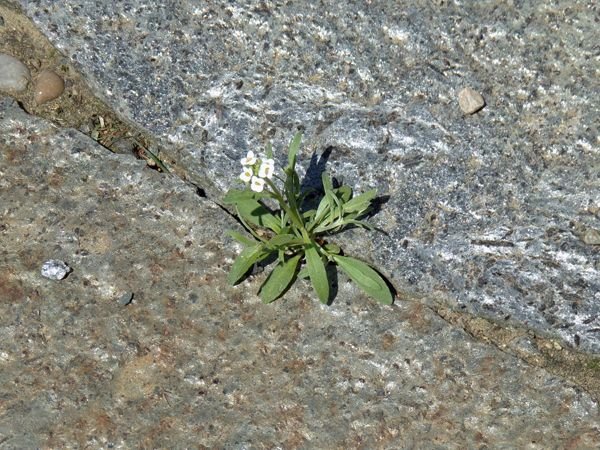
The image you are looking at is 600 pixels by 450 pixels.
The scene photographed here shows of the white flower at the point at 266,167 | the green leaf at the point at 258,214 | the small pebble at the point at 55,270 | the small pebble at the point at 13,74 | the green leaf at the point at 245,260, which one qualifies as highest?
the white flower at the point at 266,167

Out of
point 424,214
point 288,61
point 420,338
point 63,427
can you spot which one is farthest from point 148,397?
point 288,61

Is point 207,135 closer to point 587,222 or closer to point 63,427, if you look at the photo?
point 63,427

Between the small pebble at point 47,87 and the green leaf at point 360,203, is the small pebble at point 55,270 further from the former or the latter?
the green leaf at point 360,203

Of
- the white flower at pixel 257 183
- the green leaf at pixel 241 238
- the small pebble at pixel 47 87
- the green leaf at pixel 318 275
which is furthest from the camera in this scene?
the small pebble at pixel 47 87

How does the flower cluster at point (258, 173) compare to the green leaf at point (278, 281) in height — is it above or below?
above

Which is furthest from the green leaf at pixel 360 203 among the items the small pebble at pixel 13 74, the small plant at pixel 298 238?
the small pebble at pixel 13 74

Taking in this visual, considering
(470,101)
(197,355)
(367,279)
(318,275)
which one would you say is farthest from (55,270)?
(470,101)

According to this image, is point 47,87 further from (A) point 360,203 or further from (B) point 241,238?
(A) point 360,203
